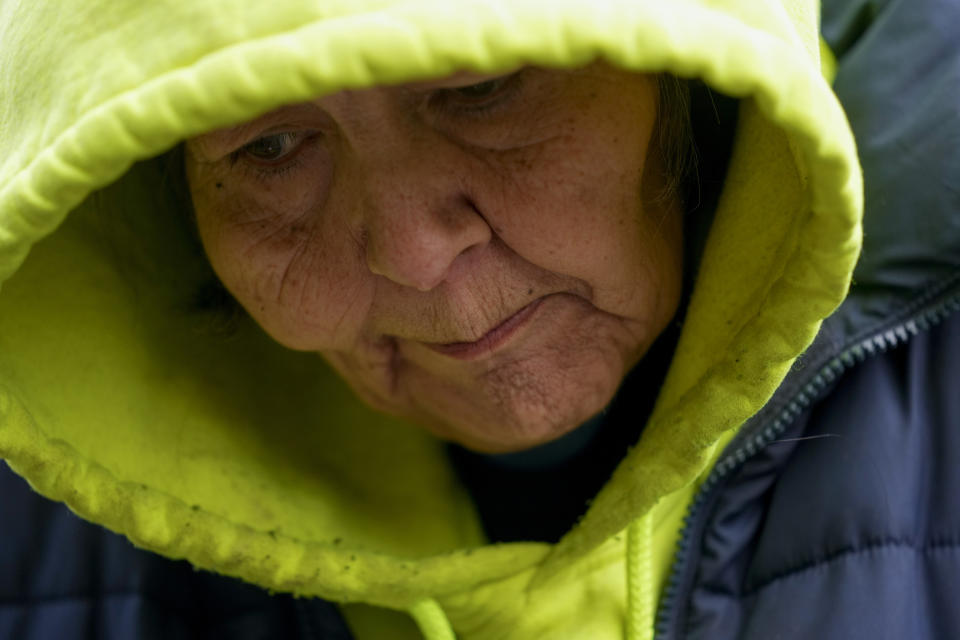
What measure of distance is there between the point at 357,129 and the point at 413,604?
1.75 ft

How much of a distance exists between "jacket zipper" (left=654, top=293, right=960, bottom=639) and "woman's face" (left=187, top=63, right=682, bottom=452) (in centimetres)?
15

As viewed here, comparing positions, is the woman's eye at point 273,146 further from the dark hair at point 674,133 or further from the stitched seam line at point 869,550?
the stitched seam line at point 869,550

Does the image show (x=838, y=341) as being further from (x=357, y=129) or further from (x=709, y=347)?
(x=357, y=129)

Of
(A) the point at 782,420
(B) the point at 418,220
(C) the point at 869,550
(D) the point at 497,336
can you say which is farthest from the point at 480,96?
(C) the point at 869,550

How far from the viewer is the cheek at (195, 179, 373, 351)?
2.79 feet

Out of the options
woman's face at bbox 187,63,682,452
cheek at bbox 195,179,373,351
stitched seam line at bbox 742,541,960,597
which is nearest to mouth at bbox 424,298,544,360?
woman's face at bbox 187,63,682,452

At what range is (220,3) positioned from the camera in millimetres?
543

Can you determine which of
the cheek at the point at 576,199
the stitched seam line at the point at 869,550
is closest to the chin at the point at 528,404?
the cheek at the point at 576,199

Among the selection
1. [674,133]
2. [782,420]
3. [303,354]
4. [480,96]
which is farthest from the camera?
[303,354]

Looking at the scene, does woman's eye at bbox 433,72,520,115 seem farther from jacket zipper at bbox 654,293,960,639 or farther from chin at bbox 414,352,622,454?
jacket zipper at bbox 654,293,960,639

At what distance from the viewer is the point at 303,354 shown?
3.94 feet

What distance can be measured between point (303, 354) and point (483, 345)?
39 cm

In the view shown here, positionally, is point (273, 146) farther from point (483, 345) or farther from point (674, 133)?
point (674, 133)

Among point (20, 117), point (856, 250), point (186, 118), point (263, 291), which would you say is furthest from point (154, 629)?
point (856, 250)
